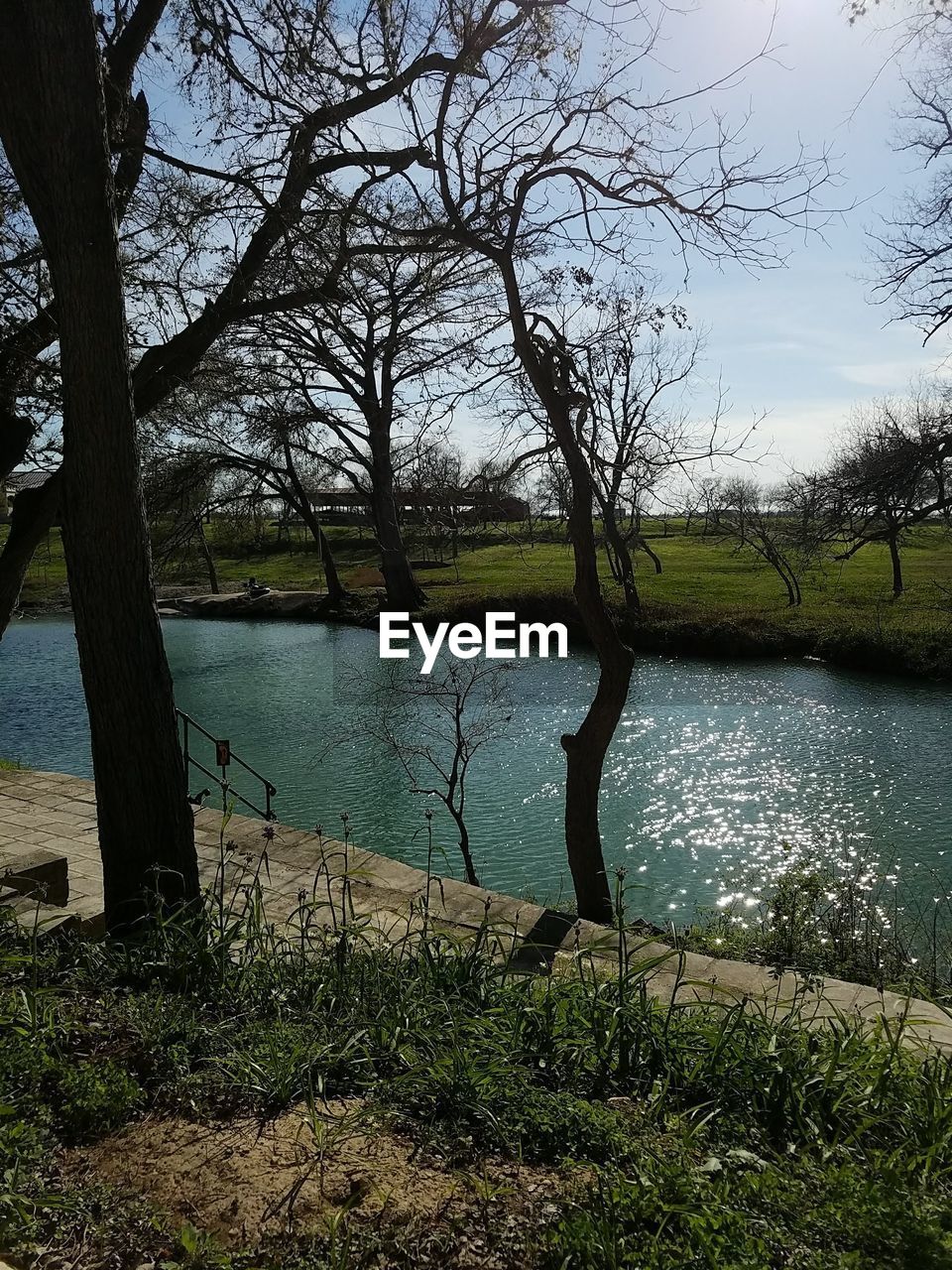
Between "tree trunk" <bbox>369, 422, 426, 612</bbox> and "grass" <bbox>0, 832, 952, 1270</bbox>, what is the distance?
17.1m

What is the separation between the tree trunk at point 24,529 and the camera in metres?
6.58

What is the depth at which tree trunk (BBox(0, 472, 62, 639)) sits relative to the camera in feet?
21.6

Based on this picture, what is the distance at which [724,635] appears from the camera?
2158 centimetres

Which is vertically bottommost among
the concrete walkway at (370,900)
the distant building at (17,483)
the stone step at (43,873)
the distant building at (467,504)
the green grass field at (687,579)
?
the concrete walkway at (370,900)

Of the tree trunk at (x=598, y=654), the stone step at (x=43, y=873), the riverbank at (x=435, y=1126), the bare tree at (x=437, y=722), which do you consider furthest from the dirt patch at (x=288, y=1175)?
the bare tree at (x=437, y=722)

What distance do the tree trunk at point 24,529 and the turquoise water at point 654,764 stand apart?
14.9ft

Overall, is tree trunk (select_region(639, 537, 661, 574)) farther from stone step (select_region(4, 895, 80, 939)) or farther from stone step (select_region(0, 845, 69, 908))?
stone step (select_region(4, 895, 80, 939))

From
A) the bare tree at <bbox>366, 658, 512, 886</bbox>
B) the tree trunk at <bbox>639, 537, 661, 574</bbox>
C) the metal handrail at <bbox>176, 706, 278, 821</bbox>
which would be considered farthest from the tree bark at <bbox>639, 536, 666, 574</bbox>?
the metal handrail at <bbox>176, 706, 278, 821</bbox>

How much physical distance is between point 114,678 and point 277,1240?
273 cm

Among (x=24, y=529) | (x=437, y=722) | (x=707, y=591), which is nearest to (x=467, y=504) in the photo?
(x=24, y=529)

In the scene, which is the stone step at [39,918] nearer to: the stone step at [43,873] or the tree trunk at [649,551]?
the stone step at [43,873]

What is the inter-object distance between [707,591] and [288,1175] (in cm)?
2694

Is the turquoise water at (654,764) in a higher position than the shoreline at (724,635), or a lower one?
lower

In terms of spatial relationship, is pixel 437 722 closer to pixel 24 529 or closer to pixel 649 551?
pixel 649 551
